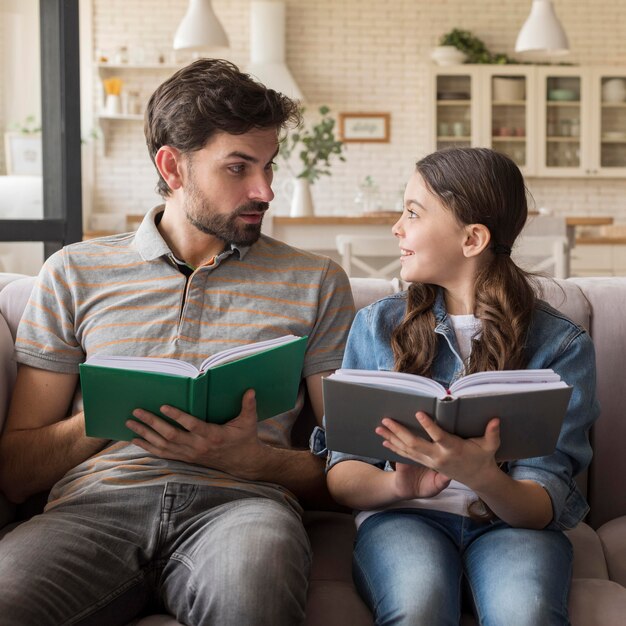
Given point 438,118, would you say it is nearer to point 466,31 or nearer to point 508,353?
point 466,31

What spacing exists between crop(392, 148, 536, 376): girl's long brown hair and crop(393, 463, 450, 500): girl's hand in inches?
8.3

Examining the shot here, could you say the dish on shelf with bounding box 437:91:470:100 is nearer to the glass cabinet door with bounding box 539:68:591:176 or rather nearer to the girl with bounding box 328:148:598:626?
the glass cabinet door with bounding box 539:68:591:176

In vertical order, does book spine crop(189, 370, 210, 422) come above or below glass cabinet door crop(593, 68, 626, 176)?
below

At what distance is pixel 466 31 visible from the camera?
8.08m

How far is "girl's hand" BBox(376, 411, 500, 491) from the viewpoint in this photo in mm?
1314

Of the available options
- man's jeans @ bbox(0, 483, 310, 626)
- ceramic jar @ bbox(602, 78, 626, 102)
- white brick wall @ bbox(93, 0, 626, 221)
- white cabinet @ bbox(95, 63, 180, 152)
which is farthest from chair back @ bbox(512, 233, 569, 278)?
white cabinet @ bbox(95, 63, 180, 152)

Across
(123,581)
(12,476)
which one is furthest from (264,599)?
(12,476)

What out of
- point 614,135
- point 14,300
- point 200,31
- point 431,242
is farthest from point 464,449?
point 614,135

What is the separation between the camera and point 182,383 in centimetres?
139

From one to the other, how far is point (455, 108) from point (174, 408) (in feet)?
23.2

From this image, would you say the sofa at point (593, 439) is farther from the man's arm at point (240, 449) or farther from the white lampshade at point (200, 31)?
the white lampshade at point (200, 31)

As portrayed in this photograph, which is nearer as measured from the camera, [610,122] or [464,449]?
[464,449]

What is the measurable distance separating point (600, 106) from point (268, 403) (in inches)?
286

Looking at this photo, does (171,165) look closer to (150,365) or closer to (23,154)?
(150,365)
